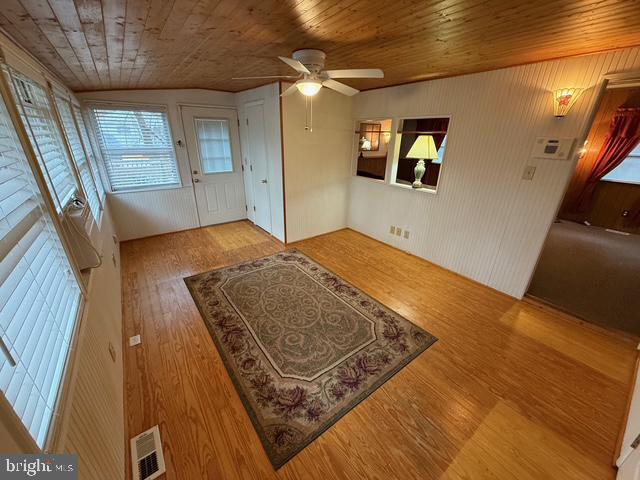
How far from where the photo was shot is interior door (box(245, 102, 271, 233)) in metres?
4.01

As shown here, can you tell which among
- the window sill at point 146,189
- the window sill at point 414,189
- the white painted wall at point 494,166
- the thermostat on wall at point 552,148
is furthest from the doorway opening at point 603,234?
the window sill at point 146,189

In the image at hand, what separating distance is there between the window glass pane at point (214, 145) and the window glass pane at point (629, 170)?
725cm

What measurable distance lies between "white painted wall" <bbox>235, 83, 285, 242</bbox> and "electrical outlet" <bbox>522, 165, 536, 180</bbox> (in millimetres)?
2907

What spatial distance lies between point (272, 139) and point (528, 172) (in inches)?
124

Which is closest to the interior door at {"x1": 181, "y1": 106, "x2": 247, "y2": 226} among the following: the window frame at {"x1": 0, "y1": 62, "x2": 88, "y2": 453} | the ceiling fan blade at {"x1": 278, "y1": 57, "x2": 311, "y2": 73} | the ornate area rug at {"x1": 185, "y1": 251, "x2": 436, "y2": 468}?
the ornate area rug at {"x1": 185, "y1": 251, "x2": 436, "y2": 468}

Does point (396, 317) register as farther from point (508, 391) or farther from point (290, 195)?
point (290, 195)

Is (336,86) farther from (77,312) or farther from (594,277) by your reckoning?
(594,277)

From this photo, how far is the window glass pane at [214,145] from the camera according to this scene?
173 inches

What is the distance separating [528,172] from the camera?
256cm

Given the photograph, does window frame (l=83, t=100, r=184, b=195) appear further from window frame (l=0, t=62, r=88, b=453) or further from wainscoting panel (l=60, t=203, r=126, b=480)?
wainscoting panel (l=60, t=203, r=126, b=480)

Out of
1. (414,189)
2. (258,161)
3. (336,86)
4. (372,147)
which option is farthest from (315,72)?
(372,147)

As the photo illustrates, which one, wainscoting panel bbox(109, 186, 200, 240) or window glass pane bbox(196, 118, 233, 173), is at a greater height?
window glass pane bbox(196, 118, 233, 173)

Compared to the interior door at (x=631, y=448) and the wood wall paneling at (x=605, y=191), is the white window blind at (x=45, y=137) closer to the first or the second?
the interior door at (x=631, y=448)

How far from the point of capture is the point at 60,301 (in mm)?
1147
